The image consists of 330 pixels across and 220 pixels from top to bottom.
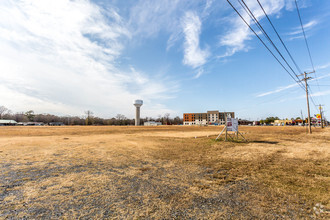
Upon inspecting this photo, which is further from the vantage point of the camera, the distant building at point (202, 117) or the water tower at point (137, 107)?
the distant building at point (202, 117)

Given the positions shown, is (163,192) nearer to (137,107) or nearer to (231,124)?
(231,124)

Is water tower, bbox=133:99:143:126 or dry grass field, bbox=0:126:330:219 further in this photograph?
water tower, bbox=133:99:143:126

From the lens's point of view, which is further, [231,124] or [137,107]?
[137,107]

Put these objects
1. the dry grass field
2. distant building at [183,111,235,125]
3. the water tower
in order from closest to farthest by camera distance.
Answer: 1. the dry grass field
2. the water tower
3. distant building at [183,111,235,125]

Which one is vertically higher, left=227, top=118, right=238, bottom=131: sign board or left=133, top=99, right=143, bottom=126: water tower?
left=133, top=99, right=143, bottom=126: water tower

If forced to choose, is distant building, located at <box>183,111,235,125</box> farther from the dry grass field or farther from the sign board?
the dry grass field

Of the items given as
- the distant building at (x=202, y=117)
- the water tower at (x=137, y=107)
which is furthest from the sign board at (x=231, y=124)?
the distant building at (x=202, y=117)

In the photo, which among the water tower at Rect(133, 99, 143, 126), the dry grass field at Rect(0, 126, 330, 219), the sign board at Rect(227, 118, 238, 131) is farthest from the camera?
the water tower at Rect(133, 99, 143, 126)

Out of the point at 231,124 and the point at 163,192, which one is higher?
the point at 231,124

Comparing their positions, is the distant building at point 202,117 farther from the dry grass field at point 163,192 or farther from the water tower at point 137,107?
the dry grass field at point 163,192

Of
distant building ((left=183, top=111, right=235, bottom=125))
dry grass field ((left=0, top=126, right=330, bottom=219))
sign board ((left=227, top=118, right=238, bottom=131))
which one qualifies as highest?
distant building ((left=183, top=111, right=235, bottom=125))

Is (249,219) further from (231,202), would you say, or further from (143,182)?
(143,182)

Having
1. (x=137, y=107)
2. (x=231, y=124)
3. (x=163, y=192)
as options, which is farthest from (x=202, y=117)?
(x=163, y=192)

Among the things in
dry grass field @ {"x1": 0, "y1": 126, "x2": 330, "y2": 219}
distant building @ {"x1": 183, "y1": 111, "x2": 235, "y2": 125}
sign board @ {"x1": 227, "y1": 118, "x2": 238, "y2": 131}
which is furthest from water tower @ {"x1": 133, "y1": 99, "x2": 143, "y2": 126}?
dry grass field @ {"x1": 0, "y1": 126, "x2": 330, "y2": 219}
